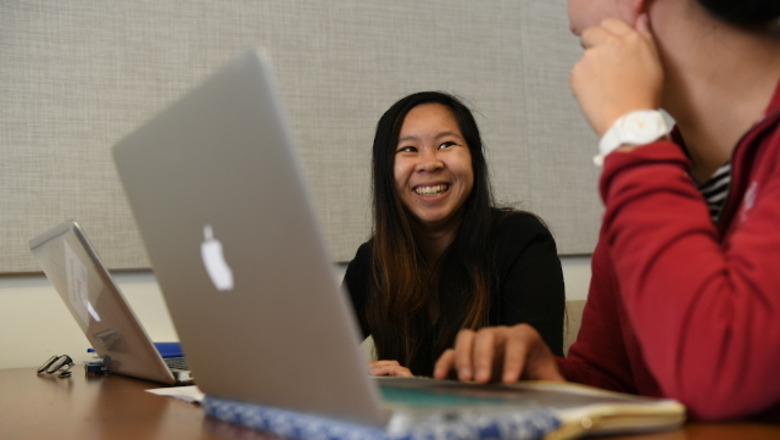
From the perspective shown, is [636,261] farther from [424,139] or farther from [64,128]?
[64,128]

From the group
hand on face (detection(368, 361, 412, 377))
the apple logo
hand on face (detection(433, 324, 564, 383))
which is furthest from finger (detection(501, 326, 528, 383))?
hand on face (detection(368, 361, 412, 377))

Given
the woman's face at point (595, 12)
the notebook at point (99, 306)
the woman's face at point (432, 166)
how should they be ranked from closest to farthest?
1. the woman's face at point (595, 12)
2. the notebook at point (99, 306)
3. the woman's face at point (432, 166)

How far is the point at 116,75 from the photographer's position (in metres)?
1.98

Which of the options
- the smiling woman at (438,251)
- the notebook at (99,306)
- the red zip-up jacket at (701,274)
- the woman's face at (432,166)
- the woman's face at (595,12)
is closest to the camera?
the red zip-up jacket at (701,274)

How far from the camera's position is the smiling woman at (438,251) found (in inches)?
67.1

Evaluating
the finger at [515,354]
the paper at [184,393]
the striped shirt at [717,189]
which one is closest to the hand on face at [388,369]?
the paper at [184,393]

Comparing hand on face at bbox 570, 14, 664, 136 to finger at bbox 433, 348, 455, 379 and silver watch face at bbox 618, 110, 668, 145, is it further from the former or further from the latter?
finger at bbox 433, 348, 455, 379

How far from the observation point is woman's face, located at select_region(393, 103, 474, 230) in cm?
186

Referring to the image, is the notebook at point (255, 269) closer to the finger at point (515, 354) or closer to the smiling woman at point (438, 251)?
the finger at point (515, 354)

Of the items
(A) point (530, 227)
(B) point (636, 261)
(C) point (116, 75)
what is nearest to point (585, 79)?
(B) point (636, 261)

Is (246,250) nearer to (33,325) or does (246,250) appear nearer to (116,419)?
(116,419)

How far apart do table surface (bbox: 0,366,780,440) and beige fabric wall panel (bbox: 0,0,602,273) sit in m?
0.77

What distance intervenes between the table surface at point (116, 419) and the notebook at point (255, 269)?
0.02m

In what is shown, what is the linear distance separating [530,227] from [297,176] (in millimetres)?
1356
